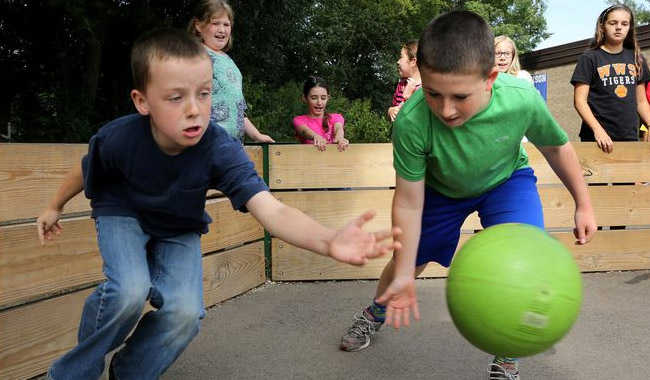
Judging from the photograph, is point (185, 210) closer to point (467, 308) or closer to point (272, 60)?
point (467, 308)

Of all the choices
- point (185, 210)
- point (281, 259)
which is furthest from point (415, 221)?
point (281, 259)

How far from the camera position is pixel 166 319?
278cm

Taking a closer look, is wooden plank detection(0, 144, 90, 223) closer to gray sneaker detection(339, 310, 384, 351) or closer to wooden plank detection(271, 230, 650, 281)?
gray sneaker detection(339, 310, 384, 351)

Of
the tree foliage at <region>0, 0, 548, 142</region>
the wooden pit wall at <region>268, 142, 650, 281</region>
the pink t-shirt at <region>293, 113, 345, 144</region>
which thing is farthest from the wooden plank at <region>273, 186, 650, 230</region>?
the tree foliage at <region>0, 0, 548, 142</region>

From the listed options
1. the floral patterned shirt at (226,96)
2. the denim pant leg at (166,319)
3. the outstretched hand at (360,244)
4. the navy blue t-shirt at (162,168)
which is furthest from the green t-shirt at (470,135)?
the floral patterned shirt at (226,96)

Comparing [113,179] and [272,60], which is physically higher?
[272,60]

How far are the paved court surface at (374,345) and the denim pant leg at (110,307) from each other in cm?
85

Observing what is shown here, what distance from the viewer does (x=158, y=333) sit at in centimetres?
280

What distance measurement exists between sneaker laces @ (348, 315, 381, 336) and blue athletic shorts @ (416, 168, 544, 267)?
58 centimetres

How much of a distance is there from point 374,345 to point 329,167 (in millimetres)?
2030

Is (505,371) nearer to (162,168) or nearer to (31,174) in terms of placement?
(162,168)

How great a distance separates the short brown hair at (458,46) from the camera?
2.66m

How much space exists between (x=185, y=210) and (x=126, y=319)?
54 cm

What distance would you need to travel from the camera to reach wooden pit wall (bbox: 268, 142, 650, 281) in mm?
5594
